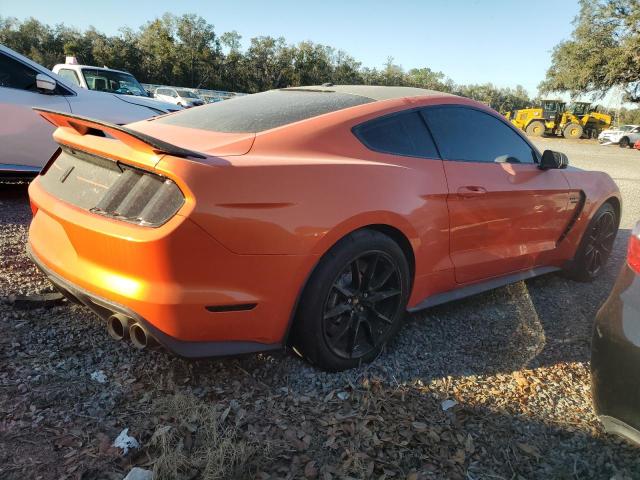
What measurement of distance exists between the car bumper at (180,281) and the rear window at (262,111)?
777 millimetres

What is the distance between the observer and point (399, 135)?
9.17 ft

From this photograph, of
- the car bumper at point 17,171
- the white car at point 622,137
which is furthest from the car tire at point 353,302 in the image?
the white car at point 622,137

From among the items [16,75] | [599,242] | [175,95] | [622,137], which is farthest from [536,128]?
[16,75]

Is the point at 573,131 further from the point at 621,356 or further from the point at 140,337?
the point at 140,337

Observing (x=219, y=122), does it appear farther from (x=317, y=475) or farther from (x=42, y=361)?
(x=317, y=475)

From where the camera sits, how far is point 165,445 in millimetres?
1950

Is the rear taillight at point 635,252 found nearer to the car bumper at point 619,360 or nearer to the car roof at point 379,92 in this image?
the car bumper at point 619,360

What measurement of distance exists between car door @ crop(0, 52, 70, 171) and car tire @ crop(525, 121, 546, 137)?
32.6m

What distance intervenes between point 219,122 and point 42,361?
4.94 feet

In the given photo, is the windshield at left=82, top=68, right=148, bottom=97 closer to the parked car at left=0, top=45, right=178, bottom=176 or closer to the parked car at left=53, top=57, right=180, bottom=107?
the parked car at left=53, top=57, right=180, bottom=107

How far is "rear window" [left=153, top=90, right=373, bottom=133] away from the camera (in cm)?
261

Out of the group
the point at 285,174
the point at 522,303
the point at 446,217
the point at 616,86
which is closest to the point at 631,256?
the point at 446,217

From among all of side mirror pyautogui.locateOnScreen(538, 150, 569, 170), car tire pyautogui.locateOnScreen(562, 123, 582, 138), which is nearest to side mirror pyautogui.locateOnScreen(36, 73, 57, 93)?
side mirror pyautogui.locateOnScreen(538, 150, 569, 170)

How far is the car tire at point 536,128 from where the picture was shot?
107ft
